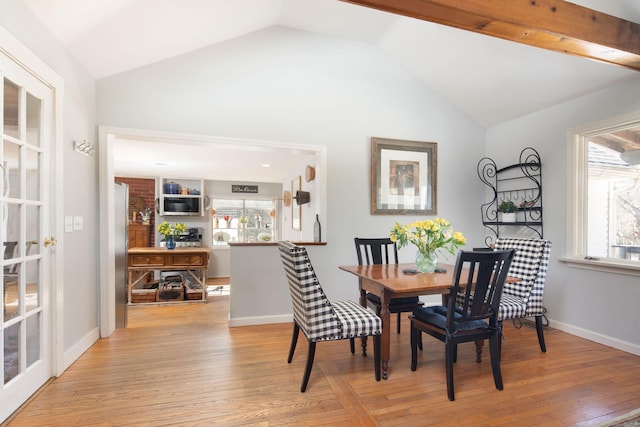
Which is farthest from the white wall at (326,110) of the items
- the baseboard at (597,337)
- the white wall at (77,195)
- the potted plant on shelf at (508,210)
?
the baseboard at (597,337)

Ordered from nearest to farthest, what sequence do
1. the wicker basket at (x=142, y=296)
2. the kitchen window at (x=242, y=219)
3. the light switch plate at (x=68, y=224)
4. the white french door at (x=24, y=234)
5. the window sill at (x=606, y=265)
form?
the white french door at (x=24, y=234)
the light switch plate at (x=68, y=224)
the window sill at (x=606, y=265)
the wicker basket at (x=142, y=296)
the kitchen window at (x=242, y=219)

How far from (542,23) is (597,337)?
2742 mm

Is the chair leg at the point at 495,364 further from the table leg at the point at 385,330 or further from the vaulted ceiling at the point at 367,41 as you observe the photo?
the vaulted ceiling at the point at 367,41

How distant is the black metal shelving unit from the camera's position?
3.44 meters

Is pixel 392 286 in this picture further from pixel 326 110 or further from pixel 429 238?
pixel 326 110

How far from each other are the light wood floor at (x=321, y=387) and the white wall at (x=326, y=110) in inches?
42.7

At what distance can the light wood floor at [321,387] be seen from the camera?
5.78ft

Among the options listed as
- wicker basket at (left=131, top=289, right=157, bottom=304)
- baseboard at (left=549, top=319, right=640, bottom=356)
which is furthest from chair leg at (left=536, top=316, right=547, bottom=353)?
wicker basket at (left=131, top=289, right=157, bottom=304)

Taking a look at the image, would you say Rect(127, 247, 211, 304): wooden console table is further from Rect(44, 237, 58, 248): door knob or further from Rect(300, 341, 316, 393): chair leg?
Rect(300, 341, 316, 393): chair leg

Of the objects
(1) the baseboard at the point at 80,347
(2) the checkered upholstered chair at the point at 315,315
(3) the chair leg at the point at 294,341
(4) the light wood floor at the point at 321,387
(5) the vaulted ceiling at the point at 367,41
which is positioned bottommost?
(4) the light wood floor at the point at 321,387

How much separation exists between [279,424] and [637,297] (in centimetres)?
303

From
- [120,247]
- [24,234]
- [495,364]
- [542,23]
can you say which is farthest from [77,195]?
[542,23]

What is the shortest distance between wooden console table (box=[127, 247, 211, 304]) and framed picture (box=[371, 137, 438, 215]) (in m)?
2.59

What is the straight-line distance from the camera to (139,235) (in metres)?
6.31
